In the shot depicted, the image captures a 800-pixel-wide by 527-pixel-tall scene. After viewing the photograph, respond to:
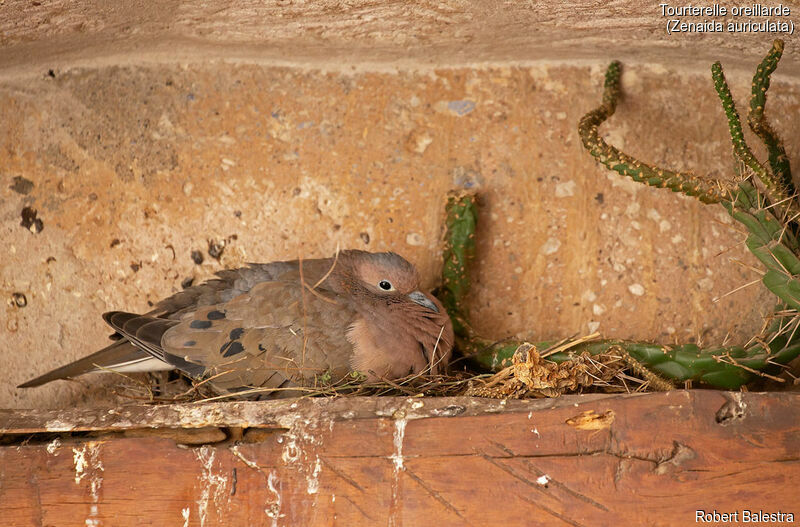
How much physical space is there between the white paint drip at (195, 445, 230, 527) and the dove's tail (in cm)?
51

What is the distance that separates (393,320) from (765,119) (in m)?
1.21

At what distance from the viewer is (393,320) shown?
2.27 m

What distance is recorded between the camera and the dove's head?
2199mm

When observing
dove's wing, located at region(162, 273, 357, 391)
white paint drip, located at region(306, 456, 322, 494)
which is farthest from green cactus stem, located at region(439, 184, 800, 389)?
white paint drip, located at region(306, 456, 322, 494)

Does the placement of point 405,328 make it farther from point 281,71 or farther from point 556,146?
point 281,71

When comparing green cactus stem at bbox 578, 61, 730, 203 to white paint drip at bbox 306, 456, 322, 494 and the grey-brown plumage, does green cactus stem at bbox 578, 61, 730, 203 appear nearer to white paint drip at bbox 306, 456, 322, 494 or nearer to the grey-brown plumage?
the grey-brown plumage

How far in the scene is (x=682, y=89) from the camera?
2586 mm

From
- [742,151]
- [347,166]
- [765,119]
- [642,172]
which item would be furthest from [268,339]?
[765,119]

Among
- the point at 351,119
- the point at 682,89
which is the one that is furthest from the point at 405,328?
the point at 682,89

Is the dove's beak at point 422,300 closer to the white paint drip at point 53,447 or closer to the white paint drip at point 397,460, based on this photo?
the white paint drip at point 397,460

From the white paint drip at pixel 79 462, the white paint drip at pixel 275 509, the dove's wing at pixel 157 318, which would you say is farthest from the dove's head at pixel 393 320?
the white paint drip at pixel 79 462

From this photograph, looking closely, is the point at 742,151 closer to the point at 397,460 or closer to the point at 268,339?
the point at 397,460

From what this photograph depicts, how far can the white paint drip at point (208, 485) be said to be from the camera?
75.1 inches

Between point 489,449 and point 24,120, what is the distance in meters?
2.05
